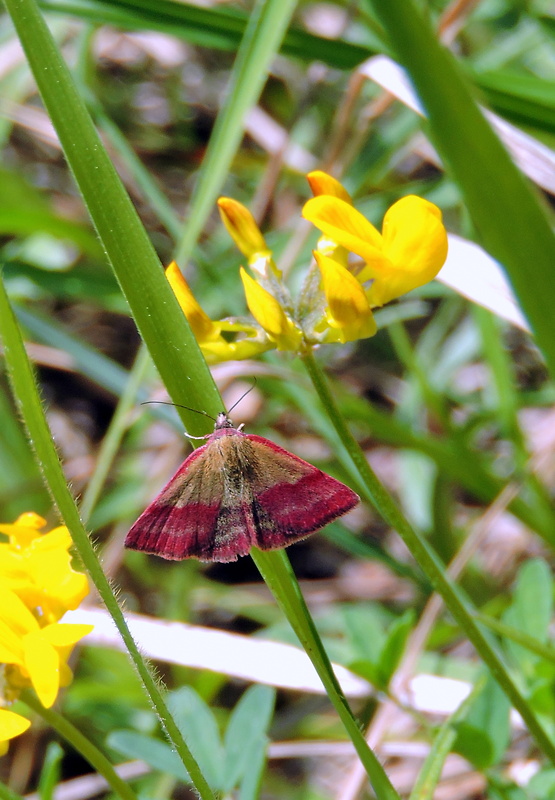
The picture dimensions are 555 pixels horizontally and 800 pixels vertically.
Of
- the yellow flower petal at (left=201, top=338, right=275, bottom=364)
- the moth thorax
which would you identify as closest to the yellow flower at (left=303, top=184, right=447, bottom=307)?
the yellow flower petal at (left=201, top=338, right=275, bottom=364)

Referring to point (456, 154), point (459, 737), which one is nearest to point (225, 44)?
point (456, 154)

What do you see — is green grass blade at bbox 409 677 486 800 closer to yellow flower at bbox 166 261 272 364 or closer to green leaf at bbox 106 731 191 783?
green leaf at bbox 106 731 191 783

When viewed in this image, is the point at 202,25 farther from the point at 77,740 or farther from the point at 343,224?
the point at 77,740

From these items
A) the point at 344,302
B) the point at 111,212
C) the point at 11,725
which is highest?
the point at 111,212

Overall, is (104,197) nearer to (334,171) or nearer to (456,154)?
(456,154)

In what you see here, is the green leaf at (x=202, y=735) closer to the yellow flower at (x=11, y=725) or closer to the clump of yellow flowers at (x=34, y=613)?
the clump of yellow flowers at (x=34, y=613)

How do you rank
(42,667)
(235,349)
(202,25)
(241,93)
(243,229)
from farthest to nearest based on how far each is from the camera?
(202,25) < (241,93) < (243,229) < (235,349) < (42,667)

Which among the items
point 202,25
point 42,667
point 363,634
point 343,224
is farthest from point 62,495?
point 202,25
